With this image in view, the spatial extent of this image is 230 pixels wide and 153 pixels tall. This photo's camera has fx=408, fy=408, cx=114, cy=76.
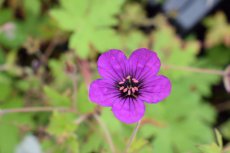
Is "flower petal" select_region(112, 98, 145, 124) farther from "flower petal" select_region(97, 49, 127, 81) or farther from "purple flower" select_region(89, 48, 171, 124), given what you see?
"flower petal" select_region(97, 49, 127, 81)

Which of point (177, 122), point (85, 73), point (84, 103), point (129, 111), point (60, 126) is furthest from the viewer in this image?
point (177, 122)

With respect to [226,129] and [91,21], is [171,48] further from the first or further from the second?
[226,129]

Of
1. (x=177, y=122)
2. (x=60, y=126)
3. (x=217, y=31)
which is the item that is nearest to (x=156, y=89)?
(x=60, y=126)

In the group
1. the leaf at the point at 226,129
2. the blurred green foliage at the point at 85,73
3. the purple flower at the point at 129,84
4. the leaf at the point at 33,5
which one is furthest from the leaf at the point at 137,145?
the leaf at the point at 226,129

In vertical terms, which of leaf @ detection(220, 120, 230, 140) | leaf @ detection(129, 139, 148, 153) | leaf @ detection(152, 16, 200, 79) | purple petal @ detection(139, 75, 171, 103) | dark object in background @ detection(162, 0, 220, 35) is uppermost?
dark object in background @ detection(162, 0, 220, 35)

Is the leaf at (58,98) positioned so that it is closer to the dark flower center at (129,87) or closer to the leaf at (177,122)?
the leaf at (177,122)

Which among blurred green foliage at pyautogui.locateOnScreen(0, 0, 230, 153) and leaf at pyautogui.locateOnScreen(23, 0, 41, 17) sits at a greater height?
leaf at pyautogui.locateOnScreen(23, 0, 41, 17)

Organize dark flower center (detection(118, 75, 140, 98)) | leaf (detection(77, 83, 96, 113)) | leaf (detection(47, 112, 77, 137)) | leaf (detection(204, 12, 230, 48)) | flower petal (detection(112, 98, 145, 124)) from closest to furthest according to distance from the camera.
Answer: flower petal (detection(112, 98, 145, 124))
dark flower center (detection(118, 75, 140, 98))
leaf (detection(47, 112, 77, 137))
leaf (detection(77, 83, 96, 113))
leaf (detection(204, 12, 230, 48))

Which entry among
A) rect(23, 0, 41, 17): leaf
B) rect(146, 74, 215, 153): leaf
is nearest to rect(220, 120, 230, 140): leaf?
rect(146, 74, 215, 153): leaf
